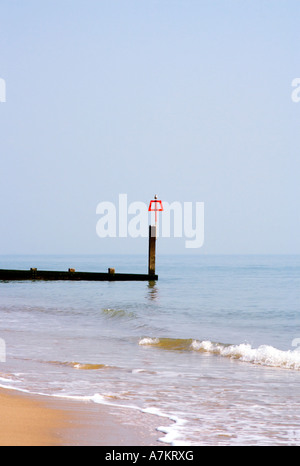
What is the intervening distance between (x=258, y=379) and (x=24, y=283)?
2468 centimetres

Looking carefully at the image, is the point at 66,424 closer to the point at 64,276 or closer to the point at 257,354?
A: the point at 257,354

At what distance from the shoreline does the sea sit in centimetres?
16

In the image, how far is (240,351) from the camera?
32.4 feet

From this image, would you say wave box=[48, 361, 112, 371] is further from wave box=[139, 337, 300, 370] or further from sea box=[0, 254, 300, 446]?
wave box=[139, 337, 300, 370]

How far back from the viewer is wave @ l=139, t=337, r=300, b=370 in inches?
358

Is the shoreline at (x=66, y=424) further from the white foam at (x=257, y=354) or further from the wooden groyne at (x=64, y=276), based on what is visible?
the wooden groyne at (x=64, y=276)

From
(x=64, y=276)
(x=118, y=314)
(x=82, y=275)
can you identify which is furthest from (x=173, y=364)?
(x=64, y=276)

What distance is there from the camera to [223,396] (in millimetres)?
6488

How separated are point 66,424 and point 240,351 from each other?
17.7ft

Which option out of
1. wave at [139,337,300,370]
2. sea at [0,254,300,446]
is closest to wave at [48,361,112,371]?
sea at [0,254,300,446]

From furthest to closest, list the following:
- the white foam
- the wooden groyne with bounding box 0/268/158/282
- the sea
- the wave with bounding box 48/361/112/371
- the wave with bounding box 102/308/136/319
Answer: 1. the wooden groyne with bounding box 0/268/158/282
2. the wave with bounding box 102/308/136/319
3. the white foam
4. the wave with bounding box 48/361/112/371
5. the sea

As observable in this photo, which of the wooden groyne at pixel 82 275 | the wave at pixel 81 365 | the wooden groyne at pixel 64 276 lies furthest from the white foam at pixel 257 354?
the wooden groyne at pixel 64 276

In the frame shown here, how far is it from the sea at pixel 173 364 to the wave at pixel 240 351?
2 centimetres

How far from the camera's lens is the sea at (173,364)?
5379 mm
